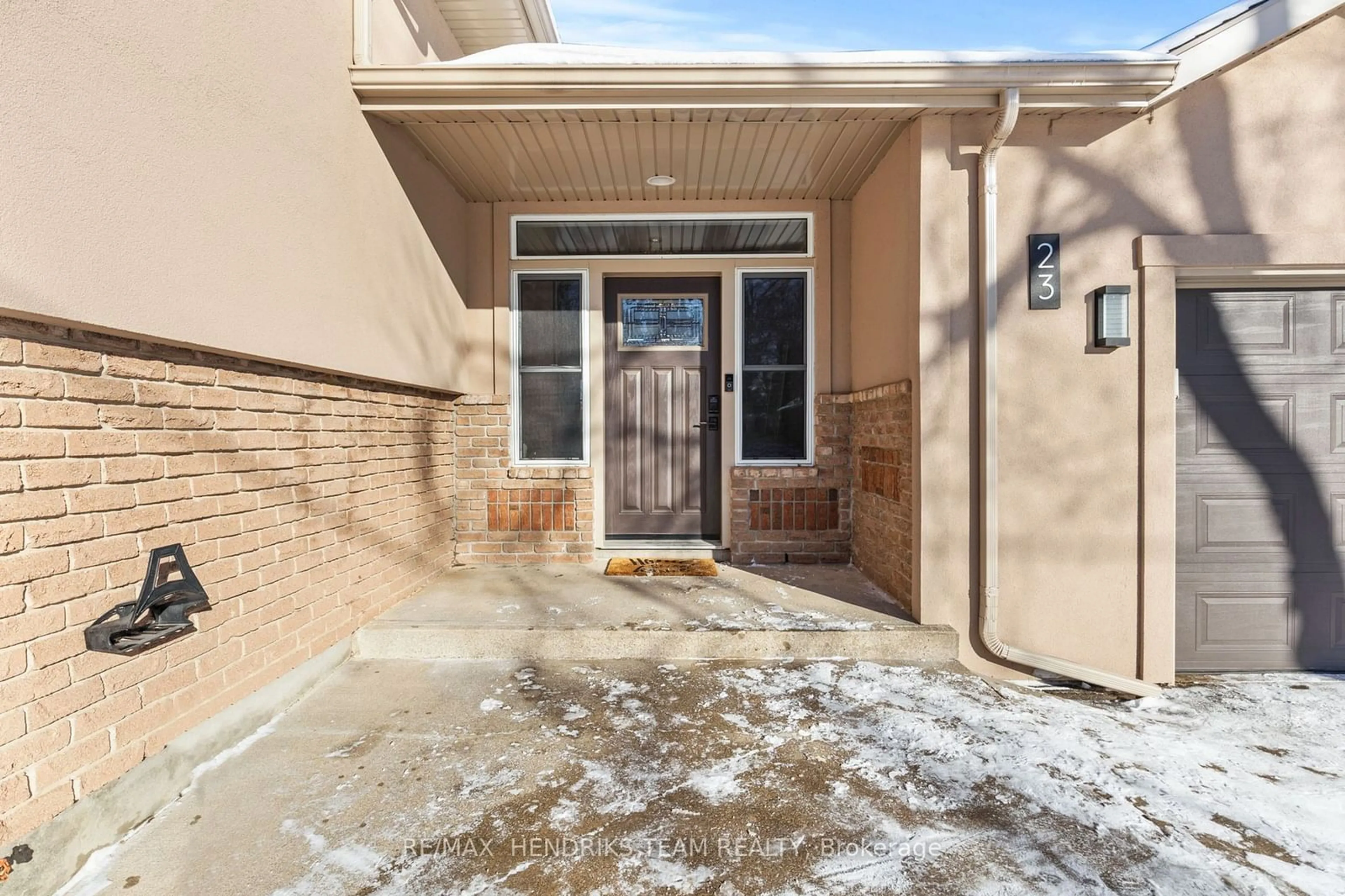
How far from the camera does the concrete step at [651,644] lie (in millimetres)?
2877

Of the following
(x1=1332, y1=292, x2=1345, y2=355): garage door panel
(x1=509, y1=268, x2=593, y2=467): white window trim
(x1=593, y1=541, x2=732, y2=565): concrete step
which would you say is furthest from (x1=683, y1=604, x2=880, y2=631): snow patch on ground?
(x1=1332, y1=292, x2=1345, y2=355): garage door panel

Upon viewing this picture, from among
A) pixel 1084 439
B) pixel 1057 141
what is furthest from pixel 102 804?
pixel 1057 141

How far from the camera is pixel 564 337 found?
4320 millimetres

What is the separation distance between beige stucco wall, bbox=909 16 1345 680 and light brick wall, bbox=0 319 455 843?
2.97 metres

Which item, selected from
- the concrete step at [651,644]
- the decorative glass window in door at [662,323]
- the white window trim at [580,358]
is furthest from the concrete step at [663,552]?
the decorative glass window in door at [662,323]

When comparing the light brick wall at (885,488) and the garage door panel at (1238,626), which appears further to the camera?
the light brick wall at (885,488)

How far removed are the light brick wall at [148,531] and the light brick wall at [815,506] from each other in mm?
2578

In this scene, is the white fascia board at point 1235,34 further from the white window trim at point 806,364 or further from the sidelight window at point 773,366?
the sidelight window at point 773,366

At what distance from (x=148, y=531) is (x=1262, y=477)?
5001 millimetres

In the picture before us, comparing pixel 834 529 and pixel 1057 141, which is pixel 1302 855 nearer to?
pixel 834 529

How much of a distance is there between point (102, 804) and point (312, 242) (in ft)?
6.85

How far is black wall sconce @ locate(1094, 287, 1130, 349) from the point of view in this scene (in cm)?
291

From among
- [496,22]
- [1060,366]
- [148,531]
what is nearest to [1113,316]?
[1060,366]

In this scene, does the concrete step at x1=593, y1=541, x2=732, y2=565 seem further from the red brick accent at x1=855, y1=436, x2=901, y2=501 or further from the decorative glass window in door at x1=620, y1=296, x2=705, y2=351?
the decorative glass window in door at x1=620, y1=296, x2=705, y2=351
